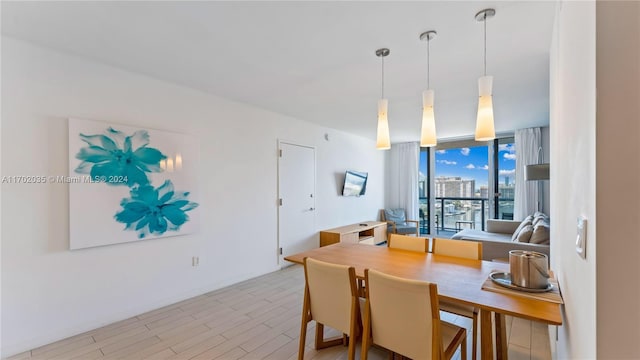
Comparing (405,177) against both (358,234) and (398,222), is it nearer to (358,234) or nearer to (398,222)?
(398,222)

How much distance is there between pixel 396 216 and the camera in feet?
22.6

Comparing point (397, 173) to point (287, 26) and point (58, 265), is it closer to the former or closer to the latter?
point (287, 26)

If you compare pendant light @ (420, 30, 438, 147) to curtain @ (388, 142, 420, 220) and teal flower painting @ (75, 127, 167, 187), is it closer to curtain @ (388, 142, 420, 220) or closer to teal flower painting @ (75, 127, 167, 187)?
teal flower painting @ (75, 127, 167, 187)

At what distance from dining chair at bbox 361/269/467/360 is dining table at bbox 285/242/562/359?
160mm

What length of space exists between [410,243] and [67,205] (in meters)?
3.10

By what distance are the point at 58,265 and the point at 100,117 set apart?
136 centimetres

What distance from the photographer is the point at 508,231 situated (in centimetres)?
511

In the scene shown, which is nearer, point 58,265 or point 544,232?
point 58,265

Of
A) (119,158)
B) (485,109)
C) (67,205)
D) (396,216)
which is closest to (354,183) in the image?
(396,216)

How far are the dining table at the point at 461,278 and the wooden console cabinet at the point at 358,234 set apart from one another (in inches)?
87.8

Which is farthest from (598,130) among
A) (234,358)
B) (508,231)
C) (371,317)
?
(508,231)

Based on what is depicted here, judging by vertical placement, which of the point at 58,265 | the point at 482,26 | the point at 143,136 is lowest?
the point at 58,265

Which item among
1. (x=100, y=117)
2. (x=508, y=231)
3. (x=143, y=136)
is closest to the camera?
(x=100, y=117)

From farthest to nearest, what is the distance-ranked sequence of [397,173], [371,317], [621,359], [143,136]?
[397,173] → [143,136] → [371,317] → [621,359]
